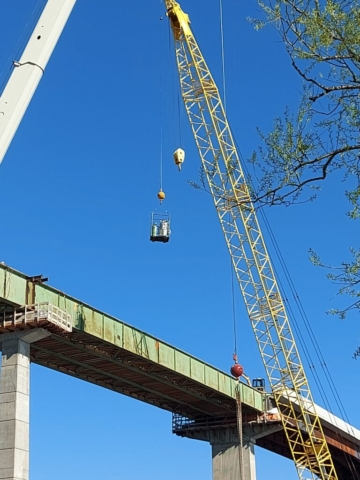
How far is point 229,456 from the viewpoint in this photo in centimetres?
8675

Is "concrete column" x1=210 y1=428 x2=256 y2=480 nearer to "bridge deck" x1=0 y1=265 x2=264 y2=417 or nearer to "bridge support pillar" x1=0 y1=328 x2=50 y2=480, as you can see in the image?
"bridge deck" x1=0 y1=265 x2=264 y2=417

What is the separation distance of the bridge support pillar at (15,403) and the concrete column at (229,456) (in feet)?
117

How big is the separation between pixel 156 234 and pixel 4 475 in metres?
25.9

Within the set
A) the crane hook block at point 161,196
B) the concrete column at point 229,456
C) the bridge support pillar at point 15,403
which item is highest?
the crane hook block at point 161,196

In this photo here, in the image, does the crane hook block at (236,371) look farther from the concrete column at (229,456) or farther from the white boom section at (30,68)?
the white boom section at (30,68)

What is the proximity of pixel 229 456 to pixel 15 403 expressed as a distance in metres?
39.8

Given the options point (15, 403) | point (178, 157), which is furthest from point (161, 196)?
point (15, 403)

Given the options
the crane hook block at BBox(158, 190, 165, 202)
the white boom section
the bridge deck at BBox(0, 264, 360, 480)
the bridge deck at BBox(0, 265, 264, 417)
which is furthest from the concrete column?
the white boom section

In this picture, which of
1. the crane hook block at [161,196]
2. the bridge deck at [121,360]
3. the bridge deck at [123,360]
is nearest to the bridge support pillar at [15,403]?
the bridge deck at [123,360]

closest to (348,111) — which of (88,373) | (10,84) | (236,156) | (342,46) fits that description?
(342,46)

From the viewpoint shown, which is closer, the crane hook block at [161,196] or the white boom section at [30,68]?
the white boom section at [30,68]

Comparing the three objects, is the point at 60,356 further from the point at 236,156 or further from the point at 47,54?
the point at 47,54

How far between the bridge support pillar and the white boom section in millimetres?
24190

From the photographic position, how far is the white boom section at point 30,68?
33062mm
